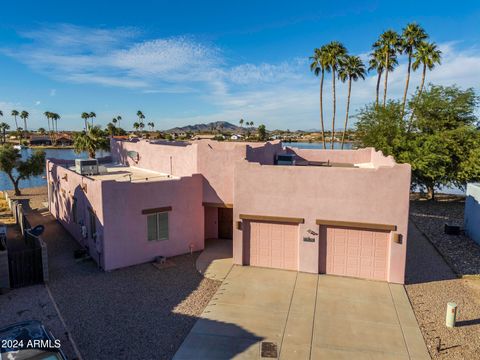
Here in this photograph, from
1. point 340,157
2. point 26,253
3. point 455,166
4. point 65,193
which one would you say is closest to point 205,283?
point 26,253

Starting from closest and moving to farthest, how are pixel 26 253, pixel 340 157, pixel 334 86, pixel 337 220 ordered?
pixel 26 253 → pixel 337 220 → pixel 340 157 → pixel 334 86

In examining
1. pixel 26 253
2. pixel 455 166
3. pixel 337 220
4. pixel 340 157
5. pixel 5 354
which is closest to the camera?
pixel 5 354

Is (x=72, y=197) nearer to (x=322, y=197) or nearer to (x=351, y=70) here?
(x=322, y=197)

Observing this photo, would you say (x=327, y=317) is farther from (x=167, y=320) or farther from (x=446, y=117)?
(x=446, y=117)

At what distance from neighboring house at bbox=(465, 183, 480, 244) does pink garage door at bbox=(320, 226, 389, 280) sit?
875 centimetres

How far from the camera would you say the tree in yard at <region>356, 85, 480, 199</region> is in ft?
86.1

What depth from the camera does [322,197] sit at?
13875mm

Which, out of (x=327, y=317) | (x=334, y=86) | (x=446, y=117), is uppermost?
(x=334, y=86)

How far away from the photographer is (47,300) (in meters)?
11.8

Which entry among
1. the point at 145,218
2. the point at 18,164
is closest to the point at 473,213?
the point at 145,218

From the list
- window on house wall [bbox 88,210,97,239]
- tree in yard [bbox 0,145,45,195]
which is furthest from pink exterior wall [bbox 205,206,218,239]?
tree in yard [bbox 0,145,45,195]

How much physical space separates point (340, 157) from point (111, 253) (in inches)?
659

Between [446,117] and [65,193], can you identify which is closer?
[65,193]

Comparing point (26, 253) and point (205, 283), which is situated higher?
point (26, 253)
